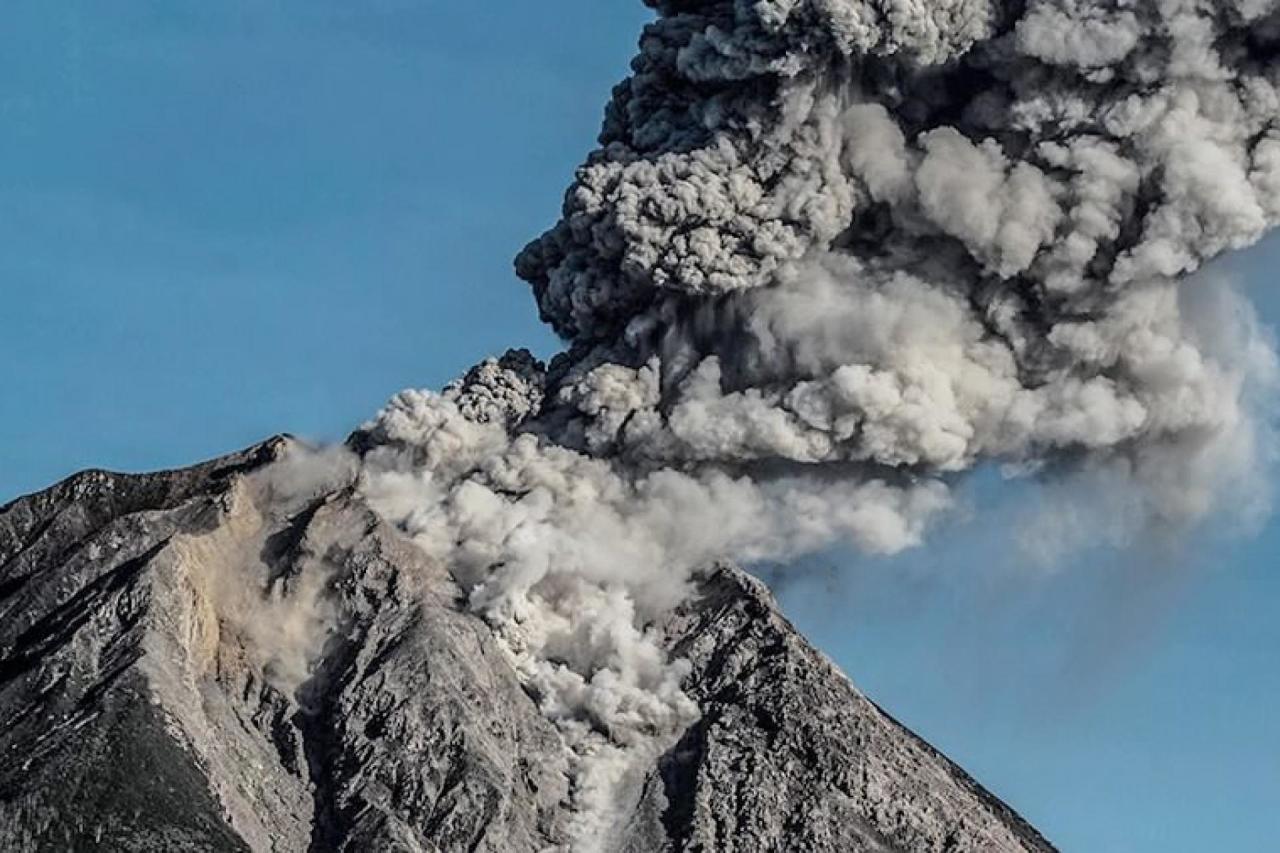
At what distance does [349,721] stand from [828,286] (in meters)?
16.8

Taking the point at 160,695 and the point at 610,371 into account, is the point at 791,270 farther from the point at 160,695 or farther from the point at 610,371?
the point at 160,695

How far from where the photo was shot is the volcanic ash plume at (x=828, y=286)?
3917 inches

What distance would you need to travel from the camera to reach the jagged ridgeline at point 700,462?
99062mm

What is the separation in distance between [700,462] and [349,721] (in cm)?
1151

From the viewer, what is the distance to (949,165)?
10169 centimetres

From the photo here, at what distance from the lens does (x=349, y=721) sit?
332ft

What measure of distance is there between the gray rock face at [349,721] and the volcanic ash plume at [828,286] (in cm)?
143

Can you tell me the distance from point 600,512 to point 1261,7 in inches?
856

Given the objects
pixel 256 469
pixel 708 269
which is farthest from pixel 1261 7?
pixel 256 469

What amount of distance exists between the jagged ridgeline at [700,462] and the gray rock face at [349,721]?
0.35ft

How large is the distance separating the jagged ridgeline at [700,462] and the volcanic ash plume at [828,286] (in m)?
0.10

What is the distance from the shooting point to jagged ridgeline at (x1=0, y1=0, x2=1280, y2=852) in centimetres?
9906

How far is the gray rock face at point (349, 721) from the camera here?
98.2 meters

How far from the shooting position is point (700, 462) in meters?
104
